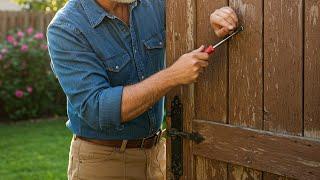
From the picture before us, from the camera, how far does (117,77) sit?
118 inches

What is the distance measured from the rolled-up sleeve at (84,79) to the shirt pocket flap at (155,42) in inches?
11.7

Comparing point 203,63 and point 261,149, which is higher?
point 203,63

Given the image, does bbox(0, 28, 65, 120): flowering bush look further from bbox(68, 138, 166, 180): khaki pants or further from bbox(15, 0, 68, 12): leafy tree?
bbox(68, 138, 166, 180): khaki pants

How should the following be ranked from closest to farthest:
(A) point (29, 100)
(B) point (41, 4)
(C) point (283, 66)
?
(C) point (283, 66) < (A) point (29, 100) < (B) point (41, 4)

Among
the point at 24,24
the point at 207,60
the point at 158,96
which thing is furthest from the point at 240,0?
the point at 24,24

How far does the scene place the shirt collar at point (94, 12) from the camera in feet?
9.68

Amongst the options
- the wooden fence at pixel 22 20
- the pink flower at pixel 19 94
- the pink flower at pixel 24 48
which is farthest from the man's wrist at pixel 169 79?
the wooden fence at pixel 22 20

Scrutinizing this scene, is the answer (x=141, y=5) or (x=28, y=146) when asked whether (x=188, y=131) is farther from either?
(x=28, y=146)

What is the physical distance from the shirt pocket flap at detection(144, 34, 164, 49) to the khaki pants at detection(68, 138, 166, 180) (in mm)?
542

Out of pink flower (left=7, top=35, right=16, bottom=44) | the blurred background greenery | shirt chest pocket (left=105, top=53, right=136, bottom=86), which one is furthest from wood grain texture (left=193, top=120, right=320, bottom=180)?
pink flower (left=7, top=35, right=16, bottom=44)

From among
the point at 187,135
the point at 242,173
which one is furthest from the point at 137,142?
the point at 242,173

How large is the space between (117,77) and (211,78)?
1.86 ft

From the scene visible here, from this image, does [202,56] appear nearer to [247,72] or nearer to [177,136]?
[247,72]

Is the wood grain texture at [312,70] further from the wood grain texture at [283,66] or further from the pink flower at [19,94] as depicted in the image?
the pink flower at [19,94]
